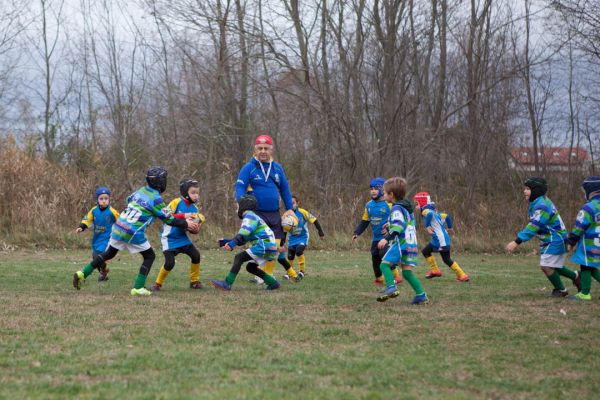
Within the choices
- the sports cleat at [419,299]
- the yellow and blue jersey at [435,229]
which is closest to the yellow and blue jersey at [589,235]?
the sports cleat at [419,299]

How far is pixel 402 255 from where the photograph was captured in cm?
928

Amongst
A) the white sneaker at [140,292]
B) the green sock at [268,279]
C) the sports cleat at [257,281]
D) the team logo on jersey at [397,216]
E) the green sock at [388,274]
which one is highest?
the team logo on jersey at [397,216]

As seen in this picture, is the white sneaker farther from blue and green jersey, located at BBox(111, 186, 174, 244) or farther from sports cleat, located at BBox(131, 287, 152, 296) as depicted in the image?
blue and green jersey, located at BBox(111, 186, 174, 244)

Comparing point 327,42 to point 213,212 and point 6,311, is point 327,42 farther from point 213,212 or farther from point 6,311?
point 6,311

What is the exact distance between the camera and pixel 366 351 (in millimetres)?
6387

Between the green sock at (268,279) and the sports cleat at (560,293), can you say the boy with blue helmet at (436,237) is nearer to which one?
the sports cleat at (560,293)

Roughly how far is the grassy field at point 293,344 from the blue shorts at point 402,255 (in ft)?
1.82

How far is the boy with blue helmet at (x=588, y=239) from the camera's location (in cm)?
984

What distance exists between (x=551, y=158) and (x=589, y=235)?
64.2ft

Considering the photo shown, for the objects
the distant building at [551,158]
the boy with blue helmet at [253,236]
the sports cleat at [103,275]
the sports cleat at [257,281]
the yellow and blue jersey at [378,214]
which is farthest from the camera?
the distant building at [551,158]

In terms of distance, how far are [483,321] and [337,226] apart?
15.6 metres

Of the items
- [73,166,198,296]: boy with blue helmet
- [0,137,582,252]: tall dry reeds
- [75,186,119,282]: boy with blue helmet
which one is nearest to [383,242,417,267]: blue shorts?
[73,166,198,296]: boy with blue helmet

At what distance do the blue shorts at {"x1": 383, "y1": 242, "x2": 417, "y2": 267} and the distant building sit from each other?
1974cm

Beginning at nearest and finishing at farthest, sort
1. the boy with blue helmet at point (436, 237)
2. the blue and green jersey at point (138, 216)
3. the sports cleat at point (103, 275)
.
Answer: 1. the blue and green jersey at point (138, 216)
2. the sports cleat at point (103, 275)
3. the boy with blue helmet at point (436, 237)
